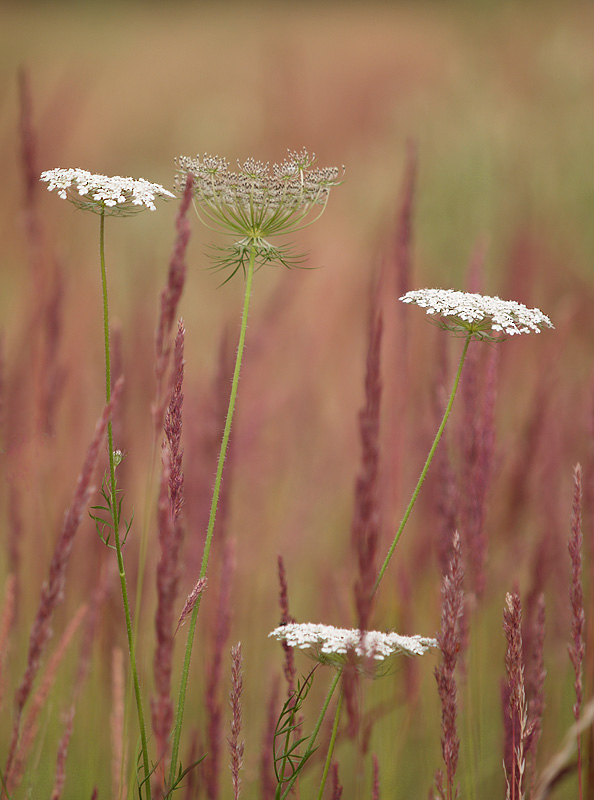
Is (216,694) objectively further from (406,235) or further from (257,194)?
(406,235)

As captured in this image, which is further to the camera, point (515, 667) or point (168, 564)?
point (515, 667)

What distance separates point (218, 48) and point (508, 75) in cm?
339

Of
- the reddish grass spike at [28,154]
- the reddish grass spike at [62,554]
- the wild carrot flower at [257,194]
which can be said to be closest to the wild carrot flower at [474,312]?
the wild carrot flower at [257,194]

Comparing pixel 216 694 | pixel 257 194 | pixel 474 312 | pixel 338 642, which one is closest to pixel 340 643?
pixel 338 642

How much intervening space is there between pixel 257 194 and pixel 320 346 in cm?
357

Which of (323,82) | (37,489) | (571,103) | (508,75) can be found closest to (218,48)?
(323,82)

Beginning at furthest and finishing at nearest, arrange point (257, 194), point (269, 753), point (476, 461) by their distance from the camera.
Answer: point (476, 461)
point (269, 753)
point (257, 194)

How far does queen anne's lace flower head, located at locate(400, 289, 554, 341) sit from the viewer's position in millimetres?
1095

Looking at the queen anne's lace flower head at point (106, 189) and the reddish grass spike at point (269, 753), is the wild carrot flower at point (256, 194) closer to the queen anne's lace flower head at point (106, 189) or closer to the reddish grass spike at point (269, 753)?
the queen anne's lace flower head at point (106, 189)

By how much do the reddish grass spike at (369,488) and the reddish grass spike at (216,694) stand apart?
15.2 inches

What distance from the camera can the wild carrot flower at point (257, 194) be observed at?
1.17 m

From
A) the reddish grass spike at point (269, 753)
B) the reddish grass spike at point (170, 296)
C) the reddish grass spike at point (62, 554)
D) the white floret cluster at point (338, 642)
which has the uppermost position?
the reddish grass spike at point (170, 296)

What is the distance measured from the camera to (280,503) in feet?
10.6

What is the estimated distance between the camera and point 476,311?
1.13m
